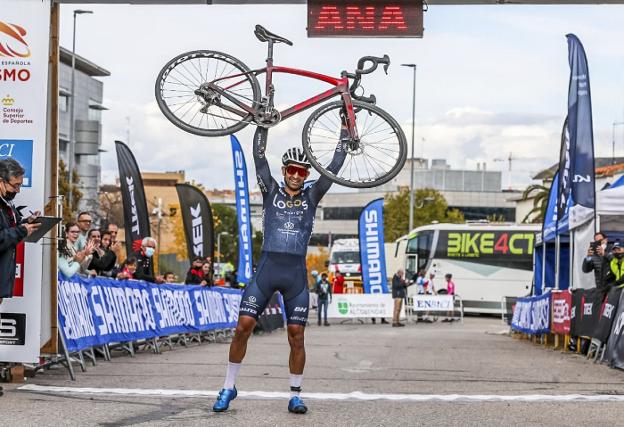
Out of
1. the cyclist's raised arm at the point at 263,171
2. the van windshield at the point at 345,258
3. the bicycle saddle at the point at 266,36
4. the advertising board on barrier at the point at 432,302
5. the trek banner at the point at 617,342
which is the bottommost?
the advertising board on barrier at the point at 432,302

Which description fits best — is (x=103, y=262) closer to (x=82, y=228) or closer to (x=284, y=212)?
(x=82, y=228)

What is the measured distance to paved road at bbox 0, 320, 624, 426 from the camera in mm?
8766

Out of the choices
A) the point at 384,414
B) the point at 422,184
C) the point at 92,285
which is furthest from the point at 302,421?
the point at 422,184

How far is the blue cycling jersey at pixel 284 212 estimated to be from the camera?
9.50 metres

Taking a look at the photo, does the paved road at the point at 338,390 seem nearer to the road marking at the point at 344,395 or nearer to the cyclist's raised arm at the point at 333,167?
the road marking at the point at 344,395

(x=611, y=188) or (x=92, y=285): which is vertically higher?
(x=611, y=188)

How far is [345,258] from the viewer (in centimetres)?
6919

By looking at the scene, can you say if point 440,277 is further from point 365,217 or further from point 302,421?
point 302,421

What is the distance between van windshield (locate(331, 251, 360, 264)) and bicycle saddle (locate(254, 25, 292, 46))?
192ft

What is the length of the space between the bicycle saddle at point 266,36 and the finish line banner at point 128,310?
407 centimetres

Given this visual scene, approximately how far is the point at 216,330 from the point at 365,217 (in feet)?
53.2

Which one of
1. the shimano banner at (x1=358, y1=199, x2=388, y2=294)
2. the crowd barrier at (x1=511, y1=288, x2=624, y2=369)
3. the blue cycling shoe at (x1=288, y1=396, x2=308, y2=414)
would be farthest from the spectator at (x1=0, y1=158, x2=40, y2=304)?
the shimano banner at (x1=358, y1=199, x2=388, y2=294)

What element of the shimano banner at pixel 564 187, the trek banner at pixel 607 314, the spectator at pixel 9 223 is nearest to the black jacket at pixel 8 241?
the spectator at pixel 9 223

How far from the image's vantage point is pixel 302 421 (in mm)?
8562
